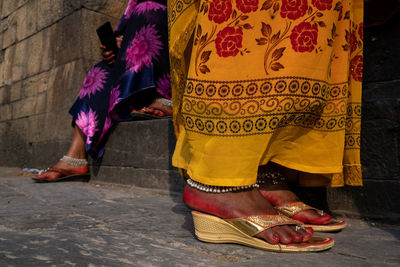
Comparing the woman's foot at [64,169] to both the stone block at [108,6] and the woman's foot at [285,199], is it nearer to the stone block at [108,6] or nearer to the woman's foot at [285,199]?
the stone block at [108,6]

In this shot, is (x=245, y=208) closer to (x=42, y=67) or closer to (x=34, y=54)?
(x=42, y=67)

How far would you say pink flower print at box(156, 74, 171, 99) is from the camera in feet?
8.00

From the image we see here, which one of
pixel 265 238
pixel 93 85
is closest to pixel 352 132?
pixel 265 238

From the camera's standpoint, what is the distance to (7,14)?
15.8 feet

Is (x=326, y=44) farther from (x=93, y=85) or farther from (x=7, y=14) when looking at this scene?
(x=7, y=14)

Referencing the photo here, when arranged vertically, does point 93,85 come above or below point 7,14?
below

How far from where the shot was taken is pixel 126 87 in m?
→ 2.40

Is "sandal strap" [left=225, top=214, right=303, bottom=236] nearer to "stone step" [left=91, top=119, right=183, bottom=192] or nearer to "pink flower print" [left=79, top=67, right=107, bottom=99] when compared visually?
"stone step" [left=91, top=119, right=183, bottom=192]

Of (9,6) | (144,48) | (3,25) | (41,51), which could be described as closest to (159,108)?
(144,48)

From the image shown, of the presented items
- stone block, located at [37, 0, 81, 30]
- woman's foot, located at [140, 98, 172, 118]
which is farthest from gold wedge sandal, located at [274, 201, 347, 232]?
stone block, located at [37, 0, 81, 30]

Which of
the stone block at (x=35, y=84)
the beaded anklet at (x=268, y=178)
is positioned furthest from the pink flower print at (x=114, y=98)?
the stone block at (x=35, y=84)

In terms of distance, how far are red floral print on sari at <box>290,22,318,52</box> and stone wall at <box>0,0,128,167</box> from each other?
2.62 metres

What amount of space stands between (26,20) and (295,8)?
4.30 m

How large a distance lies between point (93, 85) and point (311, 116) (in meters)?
2.15
